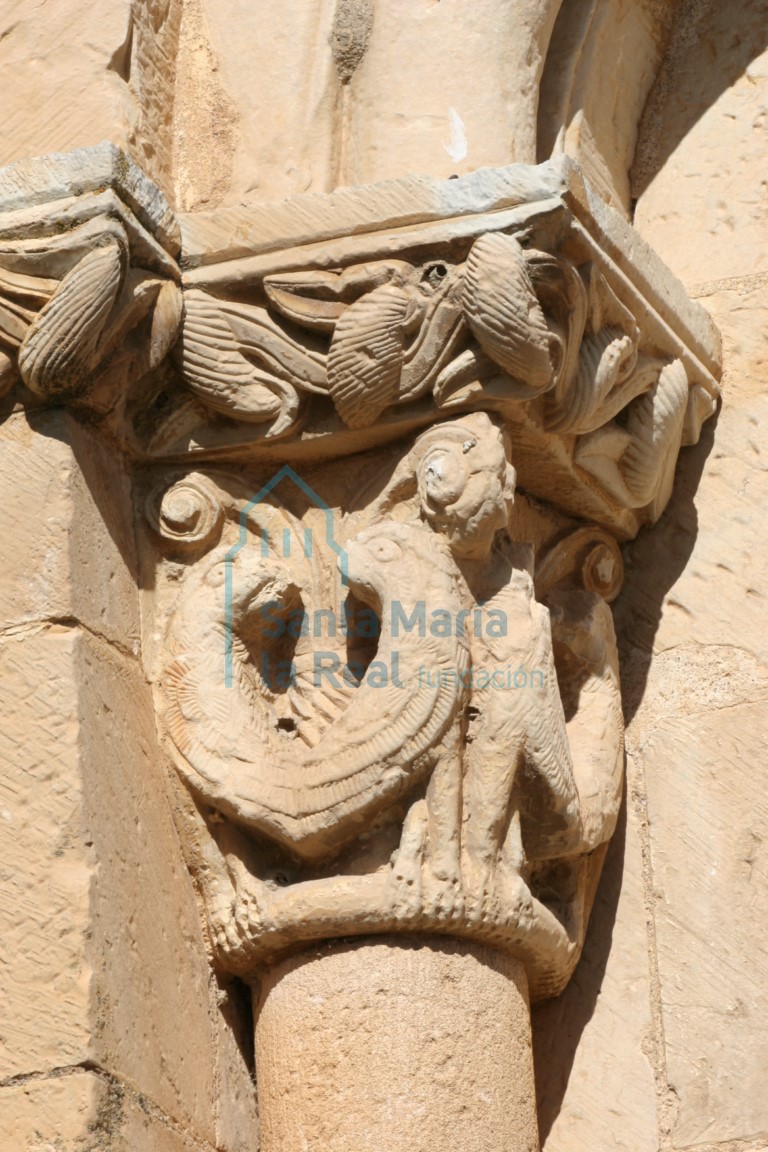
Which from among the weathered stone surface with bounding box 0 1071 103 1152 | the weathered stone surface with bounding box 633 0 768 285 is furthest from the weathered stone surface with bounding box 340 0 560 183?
the weathered stone surface with bounding box 0 1071 103 1152

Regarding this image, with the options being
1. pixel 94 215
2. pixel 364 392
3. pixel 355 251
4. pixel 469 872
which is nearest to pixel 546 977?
pixel 469 872

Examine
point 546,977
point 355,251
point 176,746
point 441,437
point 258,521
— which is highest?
point 355,251

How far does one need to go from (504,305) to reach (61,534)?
0.61 metres

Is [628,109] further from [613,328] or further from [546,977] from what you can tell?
[546,977]

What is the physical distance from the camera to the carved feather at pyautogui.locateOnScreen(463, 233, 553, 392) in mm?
2430

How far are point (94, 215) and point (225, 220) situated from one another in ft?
0.66

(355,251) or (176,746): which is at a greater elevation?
(355,251)

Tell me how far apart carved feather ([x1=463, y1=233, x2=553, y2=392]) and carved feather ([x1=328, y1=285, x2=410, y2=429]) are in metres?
0.09

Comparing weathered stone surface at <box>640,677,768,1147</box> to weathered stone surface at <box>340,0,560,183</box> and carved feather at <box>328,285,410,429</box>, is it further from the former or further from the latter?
weathered stone surface at <box>340,0,560,183</box>

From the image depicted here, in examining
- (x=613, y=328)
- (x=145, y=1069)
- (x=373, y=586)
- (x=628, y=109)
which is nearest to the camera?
(x=145, y=1069)

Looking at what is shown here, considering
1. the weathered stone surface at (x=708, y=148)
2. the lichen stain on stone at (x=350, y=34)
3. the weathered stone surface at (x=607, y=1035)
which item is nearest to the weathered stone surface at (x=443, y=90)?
the lichen stain on stone at (x=350, y=34)

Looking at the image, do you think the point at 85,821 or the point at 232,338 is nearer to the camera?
the point at 85,821

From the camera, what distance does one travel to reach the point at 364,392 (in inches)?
98.5

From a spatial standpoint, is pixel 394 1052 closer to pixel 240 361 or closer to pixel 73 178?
pixel 240 361
